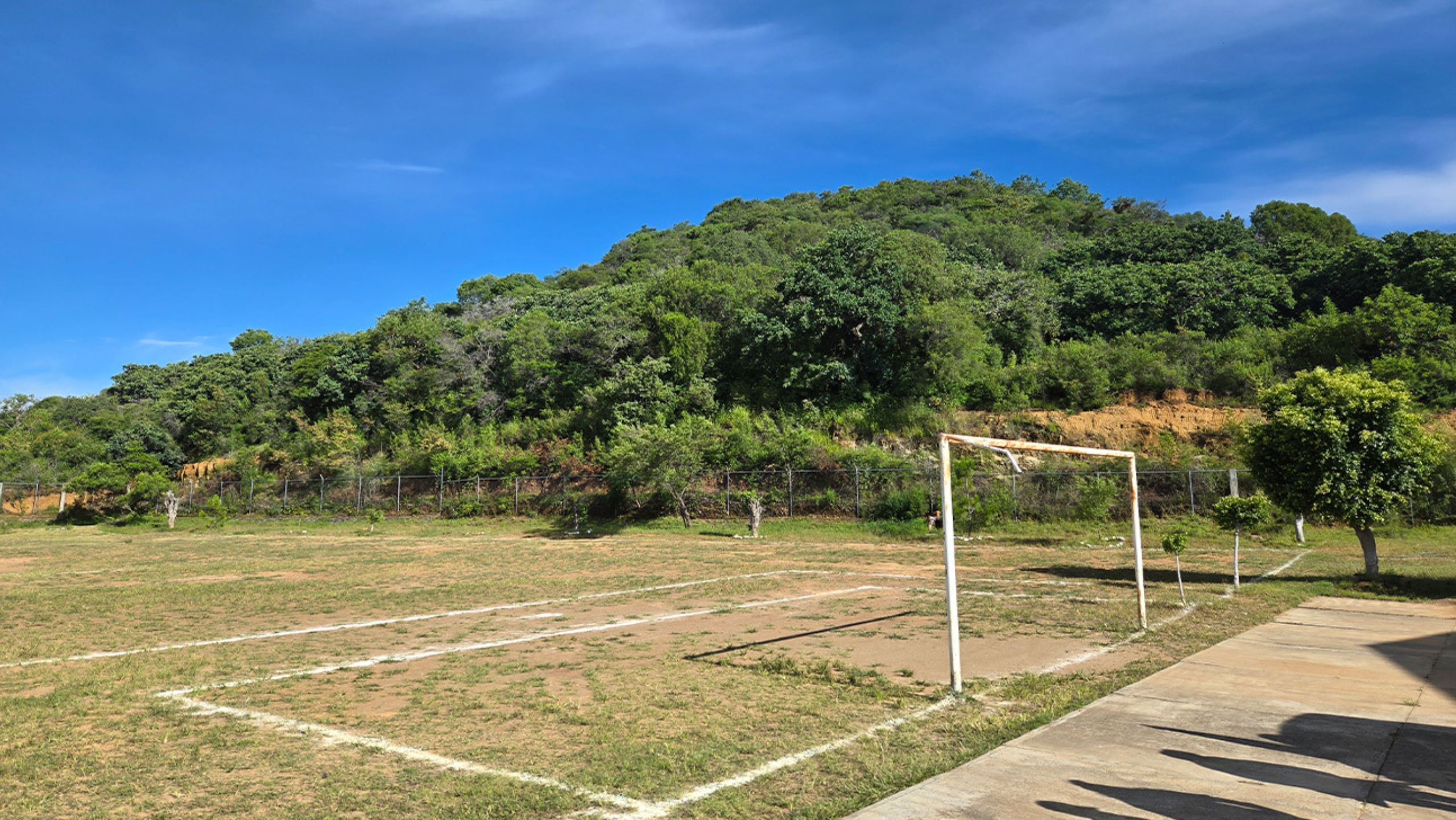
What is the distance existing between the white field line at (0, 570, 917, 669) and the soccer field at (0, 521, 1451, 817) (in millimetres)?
87

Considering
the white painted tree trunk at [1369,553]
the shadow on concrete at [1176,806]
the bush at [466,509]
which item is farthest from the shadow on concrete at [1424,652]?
the bush at [466,509]

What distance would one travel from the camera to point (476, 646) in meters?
10.3

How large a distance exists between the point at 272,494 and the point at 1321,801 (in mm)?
49490

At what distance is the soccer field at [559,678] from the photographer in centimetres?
521

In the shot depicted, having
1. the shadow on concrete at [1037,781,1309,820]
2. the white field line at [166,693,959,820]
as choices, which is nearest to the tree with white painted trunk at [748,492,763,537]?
the white field line at [166,693,959,820]

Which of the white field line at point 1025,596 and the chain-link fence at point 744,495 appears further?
the chain-link fence at point 744,495

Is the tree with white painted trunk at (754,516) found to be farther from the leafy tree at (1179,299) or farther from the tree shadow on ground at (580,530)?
the leafy tree at (1179,299)

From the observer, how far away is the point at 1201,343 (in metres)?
35.9

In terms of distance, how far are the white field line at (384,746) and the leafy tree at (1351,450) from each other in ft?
45.0

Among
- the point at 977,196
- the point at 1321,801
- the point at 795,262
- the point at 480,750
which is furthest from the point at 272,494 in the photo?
the point at 977,196

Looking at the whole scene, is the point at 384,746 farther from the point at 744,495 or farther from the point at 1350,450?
the point at 744,495

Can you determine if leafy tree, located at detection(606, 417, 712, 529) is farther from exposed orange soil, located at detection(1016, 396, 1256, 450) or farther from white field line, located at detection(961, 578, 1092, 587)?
white field line, located at detection(961, 578, 1092, 587)

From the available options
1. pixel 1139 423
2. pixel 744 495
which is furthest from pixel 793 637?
pixel 1139 423

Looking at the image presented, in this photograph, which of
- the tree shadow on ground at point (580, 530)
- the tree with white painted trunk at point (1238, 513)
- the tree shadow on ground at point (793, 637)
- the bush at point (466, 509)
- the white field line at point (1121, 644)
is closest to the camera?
the white field line at point (1121, 644)
